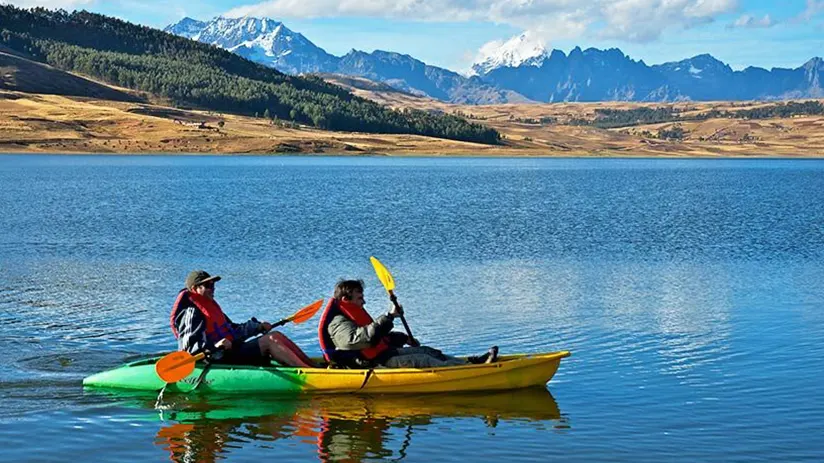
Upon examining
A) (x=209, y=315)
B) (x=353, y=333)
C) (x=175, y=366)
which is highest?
(x=209, y=315)

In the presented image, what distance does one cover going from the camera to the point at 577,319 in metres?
29.0

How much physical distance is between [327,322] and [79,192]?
201ft

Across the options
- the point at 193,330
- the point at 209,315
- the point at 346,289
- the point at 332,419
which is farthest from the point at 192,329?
the point at 332,419

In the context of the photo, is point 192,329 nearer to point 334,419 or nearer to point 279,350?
point 279,350

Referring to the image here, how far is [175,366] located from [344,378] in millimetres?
3097

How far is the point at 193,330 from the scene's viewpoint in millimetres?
20406

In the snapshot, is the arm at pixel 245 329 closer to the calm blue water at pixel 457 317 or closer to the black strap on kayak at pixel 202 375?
Answer: the black strap on kayak at pixel 202 375

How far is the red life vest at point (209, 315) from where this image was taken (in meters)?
20.2

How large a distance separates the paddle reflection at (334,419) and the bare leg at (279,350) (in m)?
0.82

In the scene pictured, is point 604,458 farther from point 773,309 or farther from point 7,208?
point 7,208

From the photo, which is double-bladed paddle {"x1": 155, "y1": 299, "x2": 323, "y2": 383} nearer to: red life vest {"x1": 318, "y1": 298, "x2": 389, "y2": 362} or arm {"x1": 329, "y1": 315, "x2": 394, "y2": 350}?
red life vest {"x1": 318, "y1": 298, "x2": 389, "y2": 362}

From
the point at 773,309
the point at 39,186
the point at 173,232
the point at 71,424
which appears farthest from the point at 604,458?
the point at 39,186

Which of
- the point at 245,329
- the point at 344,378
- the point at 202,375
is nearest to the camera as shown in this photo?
the point at 344,378

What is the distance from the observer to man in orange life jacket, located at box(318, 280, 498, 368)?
2011 centimetres
